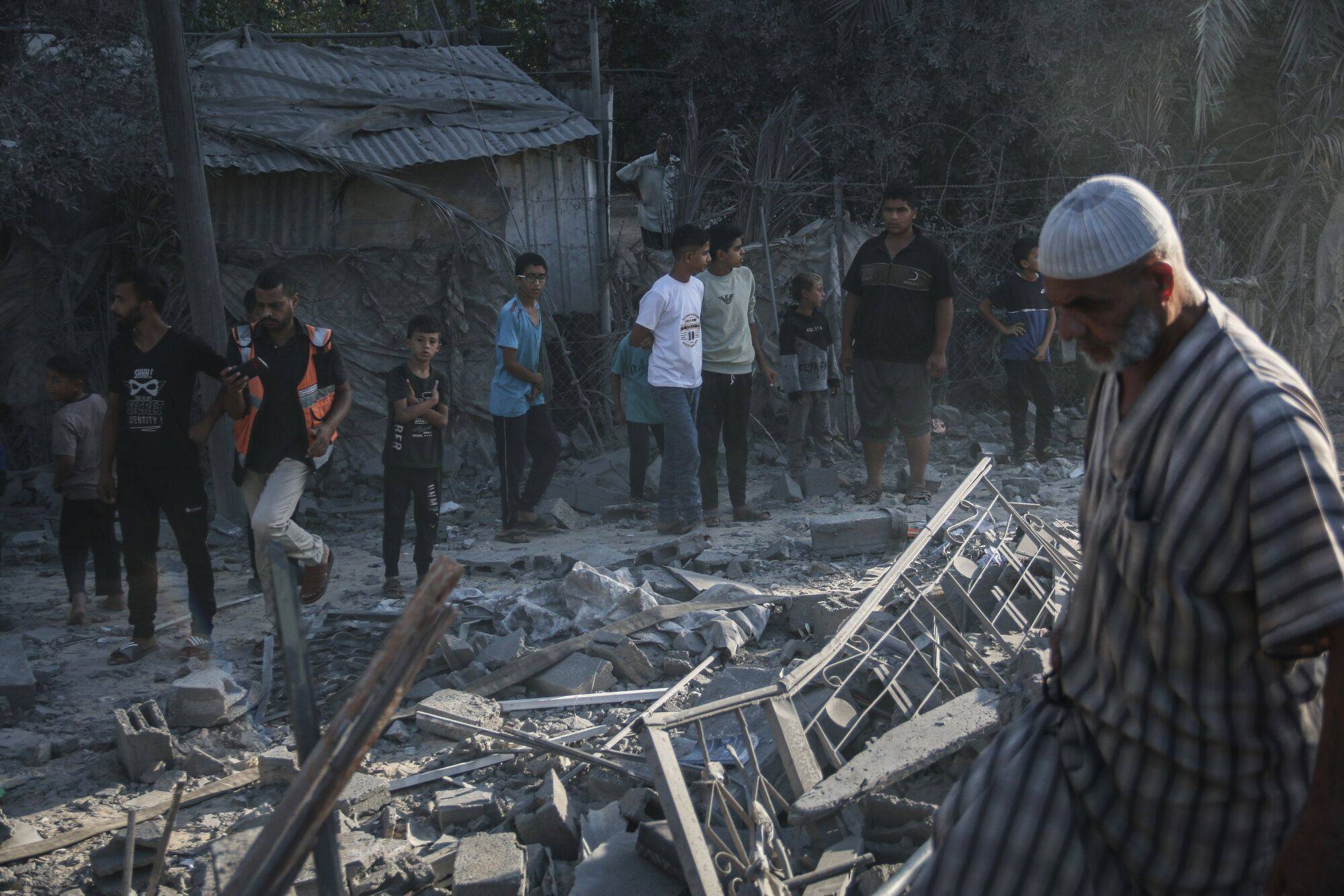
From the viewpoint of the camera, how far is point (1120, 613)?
1841 mm

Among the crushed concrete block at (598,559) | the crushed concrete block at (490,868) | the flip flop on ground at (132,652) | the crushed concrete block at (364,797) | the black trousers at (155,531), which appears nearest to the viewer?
the crushed concrete block at (490,868)

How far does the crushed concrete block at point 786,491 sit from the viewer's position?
8.30 meters

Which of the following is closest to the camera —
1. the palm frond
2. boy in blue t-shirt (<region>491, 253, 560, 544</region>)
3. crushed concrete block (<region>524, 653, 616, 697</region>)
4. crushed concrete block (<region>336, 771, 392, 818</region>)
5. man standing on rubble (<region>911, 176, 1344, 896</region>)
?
man standing on rubble (<region>911, 176, 1344, 896</region>)

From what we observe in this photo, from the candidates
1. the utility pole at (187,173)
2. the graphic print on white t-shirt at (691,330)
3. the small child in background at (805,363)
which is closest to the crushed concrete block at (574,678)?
the graphic print on white t-shirt at (691,330)

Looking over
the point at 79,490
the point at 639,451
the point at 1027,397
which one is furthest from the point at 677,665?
the point at 1027,397

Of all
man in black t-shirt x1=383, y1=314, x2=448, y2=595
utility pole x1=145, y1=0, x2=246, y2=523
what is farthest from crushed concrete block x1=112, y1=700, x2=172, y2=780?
utility pole x1=145, y1=0, x2=246, y2=523

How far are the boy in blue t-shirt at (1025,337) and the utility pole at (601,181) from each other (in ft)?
10.9

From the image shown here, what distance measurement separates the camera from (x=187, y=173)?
7316mm

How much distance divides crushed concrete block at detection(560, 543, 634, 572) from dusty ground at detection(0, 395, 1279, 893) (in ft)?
0.77

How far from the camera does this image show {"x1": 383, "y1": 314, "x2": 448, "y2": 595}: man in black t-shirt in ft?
19.6

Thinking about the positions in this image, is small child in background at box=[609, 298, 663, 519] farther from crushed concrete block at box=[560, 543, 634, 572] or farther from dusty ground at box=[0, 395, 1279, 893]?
crushed concrete block at box=[560, 543, 634, 572]

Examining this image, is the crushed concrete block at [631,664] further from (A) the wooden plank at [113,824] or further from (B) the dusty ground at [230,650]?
(A) the wooden plank at [113,824]

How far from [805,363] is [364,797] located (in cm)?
570

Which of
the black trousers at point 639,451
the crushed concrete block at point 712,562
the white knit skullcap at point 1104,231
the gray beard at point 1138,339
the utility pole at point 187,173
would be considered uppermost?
the utility pole at point 187,173
